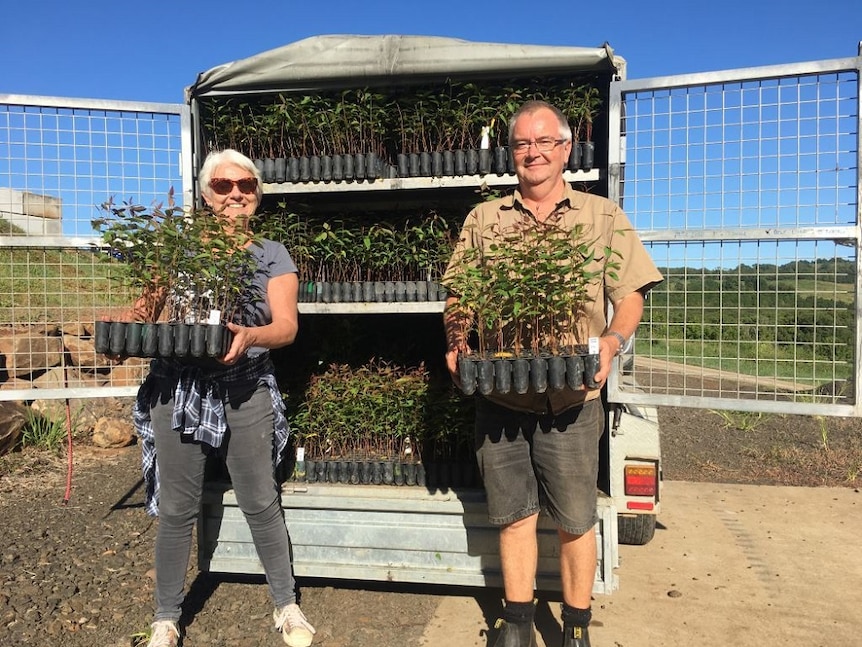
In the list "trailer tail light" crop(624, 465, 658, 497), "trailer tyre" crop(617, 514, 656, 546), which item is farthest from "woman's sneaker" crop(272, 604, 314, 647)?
"trailer tyre" crop(617, 514, 656, 546)

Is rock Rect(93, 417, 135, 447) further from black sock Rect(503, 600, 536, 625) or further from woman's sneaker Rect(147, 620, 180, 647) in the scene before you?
black sock Rect(503, 600, 536, 625)

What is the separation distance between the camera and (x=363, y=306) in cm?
341

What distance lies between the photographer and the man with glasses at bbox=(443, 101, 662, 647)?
246 cm

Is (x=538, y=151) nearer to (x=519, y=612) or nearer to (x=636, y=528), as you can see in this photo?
(x=519, y=612)

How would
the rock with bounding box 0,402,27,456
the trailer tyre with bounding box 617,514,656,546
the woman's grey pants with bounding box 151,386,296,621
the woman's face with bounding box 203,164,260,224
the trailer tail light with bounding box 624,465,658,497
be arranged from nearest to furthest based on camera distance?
the woman's grey pants with bounding box 151,386,296,621 < the woman's face with bounding box 203,164,260,224 < the trailer tail light with bounding box 624,465,658,497 < the trailer tyre with bounding box 617,514,656,546 < the rock with bounding box 0,402,27,456

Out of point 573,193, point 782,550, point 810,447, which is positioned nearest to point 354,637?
point 573,193

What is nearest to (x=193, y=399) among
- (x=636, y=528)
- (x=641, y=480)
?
(x=641, y=480)

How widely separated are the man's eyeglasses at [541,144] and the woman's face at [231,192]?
1212mm

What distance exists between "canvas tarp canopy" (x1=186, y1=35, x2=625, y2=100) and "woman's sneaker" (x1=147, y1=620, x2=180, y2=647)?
2.61 meters

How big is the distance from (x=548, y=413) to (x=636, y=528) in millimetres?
1922

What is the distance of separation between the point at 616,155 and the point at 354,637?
260 cm

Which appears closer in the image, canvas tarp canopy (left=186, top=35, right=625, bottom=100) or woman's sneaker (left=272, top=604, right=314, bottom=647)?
woman's sneaker (left=272, top=604, right=314, bottom=647)

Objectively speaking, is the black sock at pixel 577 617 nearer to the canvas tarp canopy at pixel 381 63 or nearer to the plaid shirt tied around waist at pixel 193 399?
the plaid shirt tied around waist at pixel 193 399

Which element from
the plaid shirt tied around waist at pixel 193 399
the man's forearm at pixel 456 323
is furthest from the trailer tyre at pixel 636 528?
the plaid shirt tied around waist at pixel 193 399
